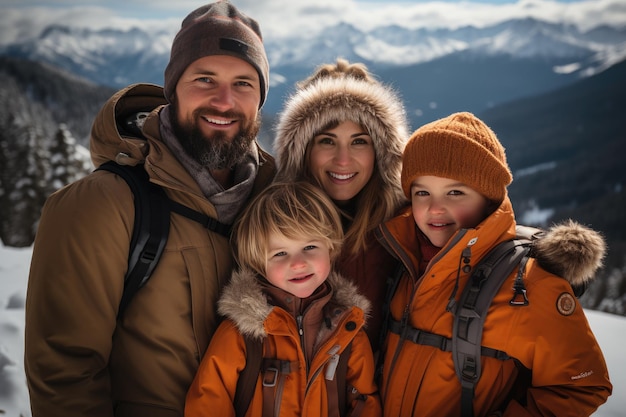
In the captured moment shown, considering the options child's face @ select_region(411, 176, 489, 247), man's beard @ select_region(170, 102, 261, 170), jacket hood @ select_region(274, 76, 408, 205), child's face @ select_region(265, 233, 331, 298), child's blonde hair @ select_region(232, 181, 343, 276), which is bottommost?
child's face @ select_region(265, 233, 331, 298)

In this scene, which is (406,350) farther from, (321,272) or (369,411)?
(321,272)

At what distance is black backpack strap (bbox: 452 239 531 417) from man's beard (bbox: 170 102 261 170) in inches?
68.0

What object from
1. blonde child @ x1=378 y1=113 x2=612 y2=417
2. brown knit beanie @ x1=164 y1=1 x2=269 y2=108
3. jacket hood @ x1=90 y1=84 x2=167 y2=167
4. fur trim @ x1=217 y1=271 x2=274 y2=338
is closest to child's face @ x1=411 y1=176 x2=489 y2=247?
blonde child @ x1=378 y1=113 x2=612 y2=417

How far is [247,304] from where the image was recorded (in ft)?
8.47

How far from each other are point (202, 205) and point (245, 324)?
2.49 feet

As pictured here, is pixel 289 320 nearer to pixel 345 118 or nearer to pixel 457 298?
pixel 457 298

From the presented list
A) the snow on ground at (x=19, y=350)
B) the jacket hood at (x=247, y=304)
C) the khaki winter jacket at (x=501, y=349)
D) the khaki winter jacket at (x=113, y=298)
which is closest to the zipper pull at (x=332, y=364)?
the jacket hood at (x=247, y=304)

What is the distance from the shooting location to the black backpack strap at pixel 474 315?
2.55m

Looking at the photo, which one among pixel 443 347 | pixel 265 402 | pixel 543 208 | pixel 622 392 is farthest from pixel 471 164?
pixel 543 208

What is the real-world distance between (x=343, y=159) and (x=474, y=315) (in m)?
1.43

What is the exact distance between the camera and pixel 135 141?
2750 mm

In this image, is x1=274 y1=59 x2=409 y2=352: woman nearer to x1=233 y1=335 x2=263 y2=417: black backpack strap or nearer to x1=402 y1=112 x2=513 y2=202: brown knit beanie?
x1=402 y1=112 x2=513 y2=202: brown knit beanie

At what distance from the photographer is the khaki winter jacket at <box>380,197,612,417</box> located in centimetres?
244

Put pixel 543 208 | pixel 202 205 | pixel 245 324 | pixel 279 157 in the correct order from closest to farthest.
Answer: pixel 245 324 → pixel 202 205 → pixel 279 157 → pixel 543 208
